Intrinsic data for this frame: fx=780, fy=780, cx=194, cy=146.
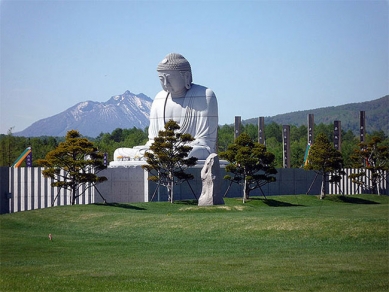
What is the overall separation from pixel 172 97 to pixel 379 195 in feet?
41.1

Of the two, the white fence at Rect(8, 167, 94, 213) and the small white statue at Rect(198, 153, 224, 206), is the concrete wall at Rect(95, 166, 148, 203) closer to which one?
the white fence at Rect(8, 167, 94, 213)

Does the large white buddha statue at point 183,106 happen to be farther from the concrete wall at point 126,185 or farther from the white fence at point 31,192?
the white fence at point 31,192

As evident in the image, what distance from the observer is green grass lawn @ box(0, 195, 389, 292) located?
47.6 ft

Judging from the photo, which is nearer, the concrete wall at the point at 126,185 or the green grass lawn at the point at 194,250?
the green grass lawn at the point at 194,250

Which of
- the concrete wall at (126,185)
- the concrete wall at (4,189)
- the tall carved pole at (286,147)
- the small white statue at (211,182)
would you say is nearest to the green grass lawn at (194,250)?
the small white statue at (211,182)

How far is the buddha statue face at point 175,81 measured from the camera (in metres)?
40.3

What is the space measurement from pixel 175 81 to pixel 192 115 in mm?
1973

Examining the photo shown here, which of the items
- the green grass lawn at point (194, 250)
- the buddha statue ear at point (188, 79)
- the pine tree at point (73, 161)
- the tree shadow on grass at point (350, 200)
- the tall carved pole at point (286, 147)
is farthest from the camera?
the tall carved pole at point (286, 147)

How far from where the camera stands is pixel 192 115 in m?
40.4

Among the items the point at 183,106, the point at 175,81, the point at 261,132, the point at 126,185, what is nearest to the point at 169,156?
the point at 126,185

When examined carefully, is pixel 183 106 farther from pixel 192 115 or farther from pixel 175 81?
pixel 175 81

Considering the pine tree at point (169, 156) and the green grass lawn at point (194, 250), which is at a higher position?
the pine tree at point (169, 156)

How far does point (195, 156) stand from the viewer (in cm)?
3800

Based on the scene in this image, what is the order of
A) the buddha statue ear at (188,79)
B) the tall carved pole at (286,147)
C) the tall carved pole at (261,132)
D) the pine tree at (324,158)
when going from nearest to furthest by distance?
the buddha statue ear at (188,79) < the pine tree at (324,158) < the tall carved pole at (261,132) < the tall carved pole at (286,147)
